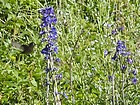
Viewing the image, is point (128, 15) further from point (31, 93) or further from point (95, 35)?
point (31, 93)

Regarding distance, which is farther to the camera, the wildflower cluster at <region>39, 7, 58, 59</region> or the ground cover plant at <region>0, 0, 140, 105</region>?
the ground cover plant at <region>0, 0, 140, 105</region>

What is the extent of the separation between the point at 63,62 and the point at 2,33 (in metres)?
0.56

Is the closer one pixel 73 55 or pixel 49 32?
pixel 49 32

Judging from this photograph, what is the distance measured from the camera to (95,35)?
12.0 ft

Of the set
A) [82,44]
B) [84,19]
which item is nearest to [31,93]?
[82,44]

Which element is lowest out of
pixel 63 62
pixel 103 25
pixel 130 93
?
pixel 130 93

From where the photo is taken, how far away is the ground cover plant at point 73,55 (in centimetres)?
255

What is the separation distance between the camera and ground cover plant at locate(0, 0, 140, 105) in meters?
2.55

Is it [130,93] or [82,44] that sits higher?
[82,44]

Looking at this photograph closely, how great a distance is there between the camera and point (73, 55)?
2.93 m

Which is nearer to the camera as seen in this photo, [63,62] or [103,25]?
[63,62]

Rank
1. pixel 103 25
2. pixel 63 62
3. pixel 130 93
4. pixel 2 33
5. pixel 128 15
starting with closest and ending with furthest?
pixel 130 93, pixel 63 62, pixel 2 33, pixel 103 25, pixel 128 15

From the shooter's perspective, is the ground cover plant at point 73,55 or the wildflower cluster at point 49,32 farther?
the ground cover plant at point 73,55

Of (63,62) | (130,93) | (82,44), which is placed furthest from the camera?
(82,44)
